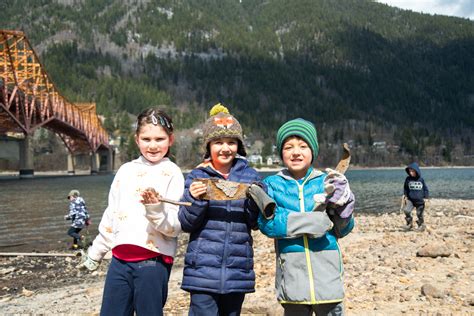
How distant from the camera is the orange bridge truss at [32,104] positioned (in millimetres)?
48344

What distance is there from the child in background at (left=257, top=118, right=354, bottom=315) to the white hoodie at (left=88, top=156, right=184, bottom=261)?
609 millimetres

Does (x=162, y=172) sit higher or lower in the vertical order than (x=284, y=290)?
higher

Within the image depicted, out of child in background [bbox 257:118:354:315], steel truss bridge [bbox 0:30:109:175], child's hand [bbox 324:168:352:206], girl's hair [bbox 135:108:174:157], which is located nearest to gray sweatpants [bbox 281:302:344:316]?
child in background [bbox 257:118:354:315]

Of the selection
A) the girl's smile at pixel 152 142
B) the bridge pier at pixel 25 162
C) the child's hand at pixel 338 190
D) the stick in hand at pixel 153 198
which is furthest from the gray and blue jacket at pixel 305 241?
the bridge pier at pixel 25 162

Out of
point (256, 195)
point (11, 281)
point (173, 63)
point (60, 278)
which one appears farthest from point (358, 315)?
point (173, 63)

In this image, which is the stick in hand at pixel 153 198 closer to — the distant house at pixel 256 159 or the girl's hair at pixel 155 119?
the girl's hair at pixel 155 119

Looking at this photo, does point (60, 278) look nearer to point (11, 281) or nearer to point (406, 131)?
point (11, 281)

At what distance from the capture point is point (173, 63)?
632 ft

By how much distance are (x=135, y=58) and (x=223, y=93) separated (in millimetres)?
42084

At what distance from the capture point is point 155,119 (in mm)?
3090

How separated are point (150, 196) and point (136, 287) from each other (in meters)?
0.64

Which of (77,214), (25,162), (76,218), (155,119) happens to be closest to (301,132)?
(155,119)

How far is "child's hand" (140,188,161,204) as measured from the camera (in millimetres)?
2756

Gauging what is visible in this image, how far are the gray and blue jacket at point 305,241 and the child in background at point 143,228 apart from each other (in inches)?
25.6
